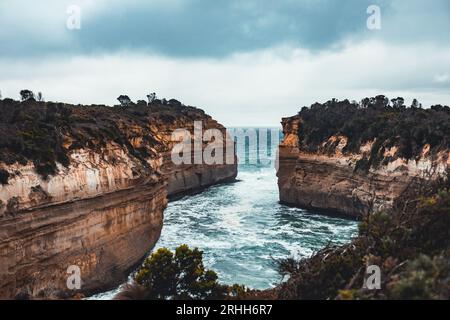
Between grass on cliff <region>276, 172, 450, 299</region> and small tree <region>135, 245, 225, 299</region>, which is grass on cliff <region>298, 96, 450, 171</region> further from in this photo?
small tree <region>135, 245, 225, 299</region>

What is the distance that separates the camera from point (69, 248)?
18.3 meters

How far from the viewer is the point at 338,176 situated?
3647cm

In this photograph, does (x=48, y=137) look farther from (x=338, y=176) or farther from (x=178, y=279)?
(x=338, y=176)

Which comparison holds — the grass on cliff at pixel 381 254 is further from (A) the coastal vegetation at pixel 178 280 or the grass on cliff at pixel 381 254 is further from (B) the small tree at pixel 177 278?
(B) the small tree at pixel 177 278

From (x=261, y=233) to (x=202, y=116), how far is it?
31857 mm

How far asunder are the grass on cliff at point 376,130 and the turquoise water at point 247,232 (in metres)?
5.67

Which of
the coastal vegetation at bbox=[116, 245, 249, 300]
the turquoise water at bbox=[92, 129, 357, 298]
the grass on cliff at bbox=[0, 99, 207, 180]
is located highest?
the grass on cliff at bbox=[0, 99, 207, 180]

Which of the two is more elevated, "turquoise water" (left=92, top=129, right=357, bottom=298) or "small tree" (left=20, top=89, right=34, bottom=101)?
"small tree" (left=20, top=89, right=34, bottom=101)

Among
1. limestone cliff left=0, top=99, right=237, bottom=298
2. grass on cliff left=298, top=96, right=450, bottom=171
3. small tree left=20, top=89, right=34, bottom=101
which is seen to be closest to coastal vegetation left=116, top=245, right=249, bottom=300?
limestone cliff left=0, top=99, right=237, bottom=298

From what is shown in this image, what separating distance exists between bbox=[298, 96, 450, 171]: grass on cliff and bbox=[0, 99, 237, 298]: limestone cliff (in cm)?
1577

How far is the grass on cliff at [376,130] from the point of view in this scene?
3086cm

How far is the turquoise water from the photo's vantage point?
23656 mm

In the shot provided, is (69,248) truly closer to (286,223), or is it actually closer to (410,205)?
(410,205)
